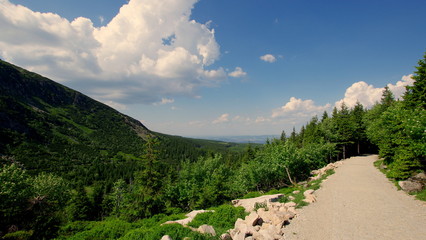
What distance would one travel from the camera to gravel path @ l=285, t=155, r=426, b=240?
10969 millimetres

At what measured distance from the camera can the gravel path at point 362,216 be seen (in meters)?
11.0

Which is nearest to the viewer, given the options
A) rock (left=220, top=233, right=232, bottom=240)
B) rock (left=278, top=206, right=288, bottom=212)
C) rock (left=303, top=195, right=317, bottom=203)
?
rock (left=220, top=233, right=232, bottom=240)

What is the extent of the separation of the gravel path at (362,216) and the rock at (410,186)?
0.60 meters

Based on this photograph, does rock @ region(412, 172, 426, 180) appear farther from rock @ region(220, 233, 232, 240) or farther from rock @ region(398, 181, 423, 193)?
rock @ region(220, 233, 232, 240)

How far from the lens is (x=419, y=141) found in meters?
15.7

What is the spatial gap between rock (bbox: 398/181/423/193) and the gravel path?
1.95ft

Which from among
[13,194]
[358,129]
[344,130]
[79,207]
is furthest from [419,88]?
[79,207]

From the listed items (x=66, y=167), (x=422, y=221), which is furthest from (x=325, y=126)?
(x=66, y=167)

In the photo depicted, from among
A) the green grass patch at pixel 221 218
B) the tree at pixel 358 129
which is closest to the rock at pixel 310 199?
the green grass patch at pixel 221 218

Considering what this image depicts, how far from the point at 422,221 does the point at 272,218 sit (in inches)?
387

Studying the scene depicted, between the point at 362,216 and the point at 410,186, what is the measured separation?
9.14 metres

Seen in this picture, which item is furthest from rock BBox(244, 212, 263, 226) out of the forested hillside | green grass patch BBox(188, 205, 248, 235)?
the forested hillside

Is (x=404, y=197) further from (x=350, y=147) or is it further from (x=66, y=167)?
(x=66, y=167)

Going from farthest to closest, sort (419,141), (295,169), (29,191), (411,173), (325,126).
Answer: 1. (325,126)
2. (29,191)
3. (295,169)
4. (411,173)
5. (419,141)
